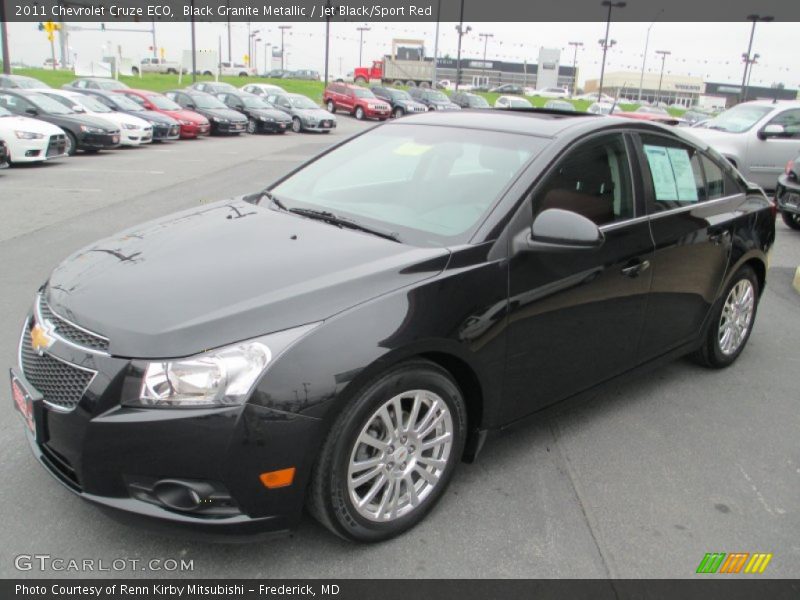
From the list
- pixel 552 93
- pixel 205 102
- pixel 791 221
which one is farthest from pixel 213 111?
pixel 552 93

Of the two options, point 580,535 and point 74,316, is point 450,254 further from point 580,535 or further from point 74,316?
point 74,316

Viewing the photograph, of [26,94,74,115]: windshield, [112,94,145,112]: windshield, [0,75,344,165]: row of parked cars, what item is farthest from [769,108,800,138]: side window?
[112,94,145,112]: windshield

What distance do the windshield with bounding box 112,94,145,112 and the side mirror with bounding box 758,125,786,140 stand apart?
17329 mm

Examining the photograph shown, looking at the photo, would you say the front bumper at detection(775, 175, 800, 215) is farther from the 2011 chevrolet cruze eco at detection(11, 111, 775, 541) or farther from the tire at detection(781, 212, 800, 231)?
the 2011 chevrolet cruze eco at detection(11, 111, 775, 541)

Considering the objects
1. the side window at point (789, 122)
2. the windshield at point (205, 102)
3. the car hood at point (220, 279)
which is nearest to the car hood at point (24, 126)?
the windshield at point (205, 102)

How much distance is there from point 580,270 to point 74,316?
2.24 meters

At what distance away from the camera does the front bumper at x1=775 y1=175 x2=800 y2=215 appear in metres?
9.23

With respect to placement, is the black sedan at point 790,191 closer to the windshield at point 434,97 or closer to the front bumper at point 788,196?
the front bumper at point 788,196

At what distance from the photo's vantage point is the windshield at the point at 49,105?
16.5 metres

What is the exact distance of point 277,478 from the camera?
92.4 inches

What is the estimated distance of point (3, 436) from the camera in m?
3.43

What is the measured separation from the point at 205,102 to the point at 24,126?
37.5 ft

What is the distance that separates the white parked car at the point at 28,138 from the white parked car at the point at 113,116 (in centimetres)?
337
